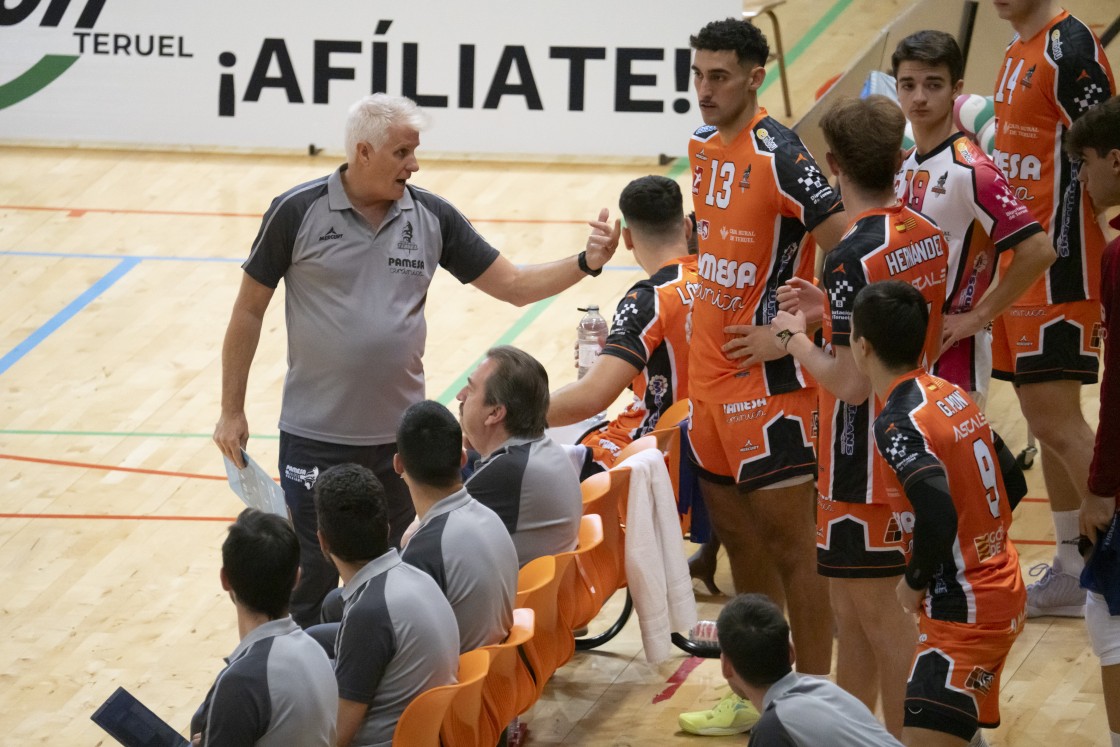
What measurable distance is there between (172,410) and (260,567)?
475 cm

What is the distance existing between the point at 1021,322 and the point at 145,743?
371 centimetres

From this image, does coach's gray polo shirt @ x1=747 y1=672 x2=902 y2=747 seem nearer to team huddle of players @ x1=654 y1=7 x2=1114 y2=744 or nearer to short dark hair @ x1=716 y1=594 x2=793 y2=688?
short dark hair @ x1=716 y1=594 x2=793 y2=688

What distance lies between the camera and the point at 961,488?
3.83 metres

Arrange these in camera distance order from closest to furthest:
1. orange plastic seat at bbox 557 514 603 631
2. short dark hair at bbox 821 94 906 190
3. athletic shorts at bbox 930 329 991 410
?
1. short dark hair at bbox 821 94 906 190
2. orange plastic seat at bbox 557 514 603 631
3. athletic shorts at bbox 930 329 991 410

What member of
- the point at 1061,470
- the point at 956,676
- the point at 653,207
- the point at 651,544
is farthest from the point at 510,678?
the point at 1061,470

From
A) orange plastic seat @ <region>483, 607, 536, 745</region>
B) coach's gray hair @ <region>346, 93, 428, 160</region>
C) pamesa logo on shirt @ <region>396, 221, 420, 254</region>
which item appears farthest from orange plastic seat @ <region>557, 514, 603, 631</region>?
coach's gray hair @ <region>346, 93, 428, 160</region>

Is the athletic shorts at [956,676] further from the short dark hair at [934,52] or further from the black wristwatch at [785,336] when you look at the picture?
the short dark hair at [934,52]

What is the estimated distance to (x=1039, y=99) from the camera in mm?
5703

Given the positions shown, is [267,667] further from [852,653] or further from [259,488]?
[852,653]

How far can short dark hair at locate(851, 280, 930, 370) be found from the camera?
3.87 metres

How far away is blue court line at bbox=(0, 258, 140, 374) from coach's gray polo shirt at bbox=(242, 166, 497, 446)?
4122 millimetres

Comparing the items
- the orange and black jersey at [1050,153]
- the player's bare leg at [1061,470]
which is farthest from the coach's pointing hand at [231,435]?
the player's bare leg at [1061,470]

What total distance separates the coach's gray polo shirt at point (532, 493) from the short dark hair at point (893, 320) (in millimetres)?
1082

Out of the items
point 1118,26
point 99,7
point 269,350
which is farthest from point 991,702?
point 99,7
